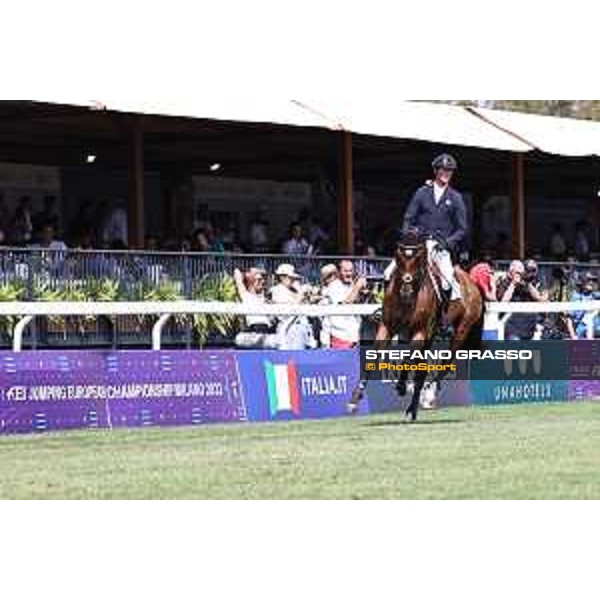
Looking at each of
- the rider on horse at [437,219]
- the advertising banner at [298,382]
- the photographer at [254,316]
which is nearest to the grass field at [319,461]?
the advertising banner at [298,382]

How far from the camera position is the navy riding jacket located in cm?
1725

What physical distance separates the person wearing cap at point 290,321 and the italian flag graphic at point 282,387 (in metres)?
0.55

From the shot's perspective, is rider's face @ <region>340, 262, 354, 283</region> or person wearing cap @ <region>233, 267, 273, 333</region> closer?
person wearing cap @ <region>233, 267, 273, 333</region>

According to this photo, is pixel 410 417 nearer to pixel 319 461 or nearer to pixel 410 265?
pixel 410 265

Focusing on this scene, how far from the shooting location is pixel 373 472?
472 inches

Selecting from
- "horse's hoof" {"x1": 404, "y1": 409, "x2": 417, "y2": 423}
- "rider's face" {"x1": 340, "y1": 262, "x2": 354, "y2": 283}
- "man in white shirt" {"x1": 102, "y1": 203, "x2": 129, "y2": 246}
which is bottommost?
"horse's hoof" {"x1": 404, "y1": 409, "x2": 417, "y2": 423}

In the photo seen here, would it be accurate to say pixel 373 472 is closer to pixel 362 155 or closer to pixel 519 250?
pixel 519 250

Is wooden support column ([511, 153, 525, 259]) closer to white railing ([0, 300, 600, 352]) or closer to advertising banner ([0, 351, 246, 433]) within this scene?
white railing ([0, 300, 600, 352])

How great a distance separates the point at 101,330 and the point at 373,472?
9.53m

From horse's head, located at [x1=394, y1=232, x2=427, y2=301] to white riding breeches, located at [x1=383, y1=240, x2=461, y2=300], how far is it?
0.08m

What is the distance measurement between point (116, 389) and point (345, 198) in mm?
9984

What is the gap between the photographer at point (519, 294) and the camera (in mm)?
23391

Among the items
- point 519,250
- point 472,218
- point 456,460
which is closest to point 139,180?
point 519,250

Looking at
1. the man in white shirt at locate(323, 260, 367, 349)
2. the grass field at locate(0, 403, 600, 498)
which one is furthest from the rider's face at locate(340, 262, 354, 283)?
the grass field at locate(0, 403, 600, 498)
